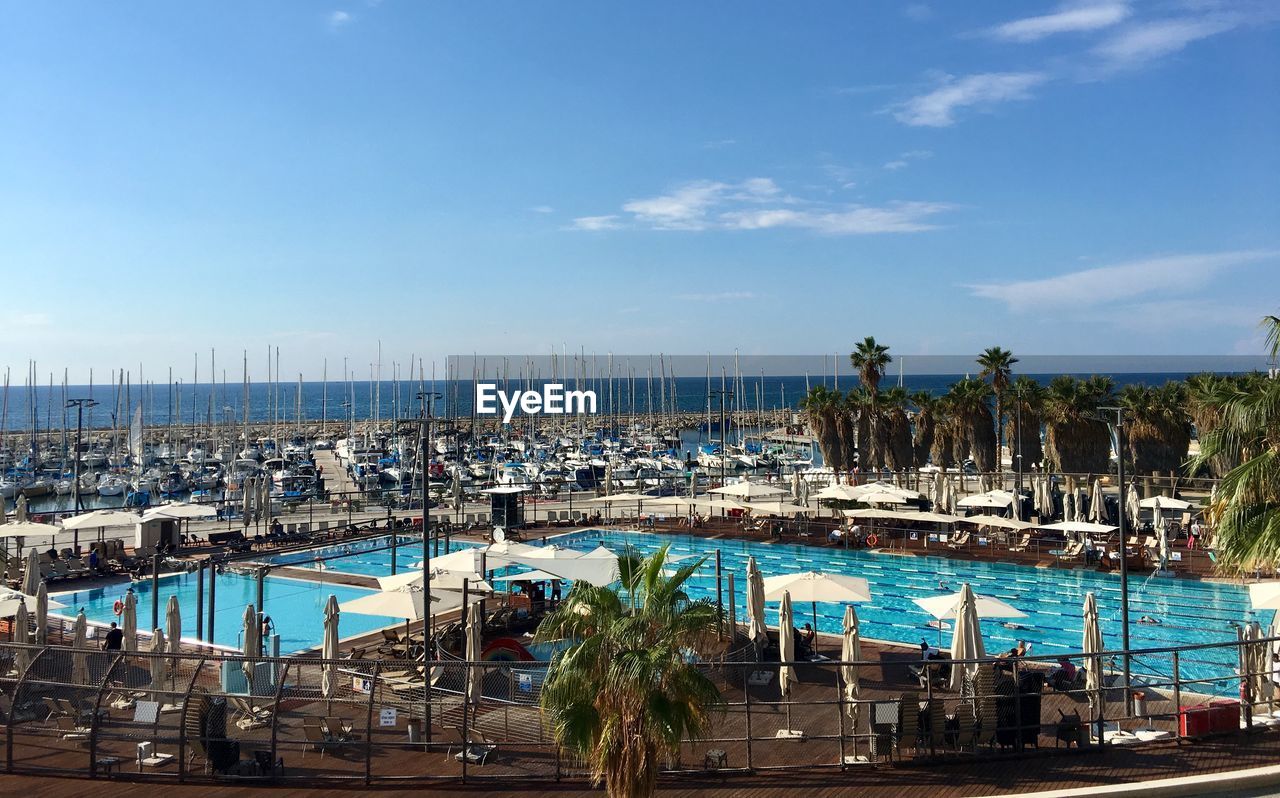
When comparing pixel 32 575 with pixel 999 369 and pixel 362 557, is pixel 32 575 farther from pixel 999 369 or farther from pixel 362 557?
pixel 999 369

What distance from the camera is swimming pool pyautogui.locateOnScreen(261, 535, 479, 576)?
32.2m

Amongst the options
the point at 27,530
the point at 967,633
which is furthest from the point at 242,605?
the point at 967,633

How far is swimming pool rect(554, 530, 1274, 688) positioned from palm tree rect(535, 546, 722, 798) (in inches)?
471

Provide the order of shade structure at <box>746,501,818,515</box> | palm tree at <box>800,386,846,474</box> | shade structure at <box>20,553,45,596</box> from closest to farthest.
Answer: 1. shade structure at <box>20,553,45,596</box>
2. shade structure at <box>746,501,818,515</box>
3. palm tree at <box>800,386,846,474</box>

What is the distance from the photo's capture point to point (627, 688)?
26.9ft

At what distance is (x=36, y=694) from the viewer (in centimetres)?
1359

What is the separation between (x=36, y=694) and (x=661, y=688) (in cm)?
1087

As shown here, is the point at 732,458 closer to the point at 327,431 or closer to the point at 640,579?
the point at 640,579

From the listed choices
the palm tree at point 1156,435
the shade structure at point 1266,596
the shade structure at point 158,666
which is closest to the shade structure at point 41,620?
the shade structure at point 158,666

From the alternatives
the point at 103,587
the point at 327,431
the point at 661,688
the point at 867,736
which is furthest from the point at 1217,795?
the point at 327,431

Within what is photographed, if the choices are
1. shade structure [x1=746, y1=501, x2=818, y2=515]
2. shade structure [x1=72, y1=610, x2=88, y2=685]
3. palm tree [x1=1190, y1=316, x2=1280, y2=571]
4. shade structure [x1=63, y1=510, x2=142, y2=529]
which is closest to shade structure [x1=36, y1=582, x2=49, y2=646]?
shade structure [x1=72, y1=610, x2=88, y2=685]

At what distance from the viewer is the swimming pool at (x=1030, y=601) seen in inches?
854

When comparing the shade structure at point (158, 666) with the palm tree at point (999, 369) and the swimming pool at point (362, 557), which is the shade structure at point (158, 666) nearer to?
the swimming pool at point (362, 557)

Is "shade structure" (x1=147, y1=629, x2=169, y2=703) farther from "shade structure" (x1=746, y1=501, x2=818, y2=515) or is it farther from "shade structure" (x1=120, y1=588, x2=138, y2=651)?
"shade structure" (x1=746, y1=501, x2=818, y2=515)
